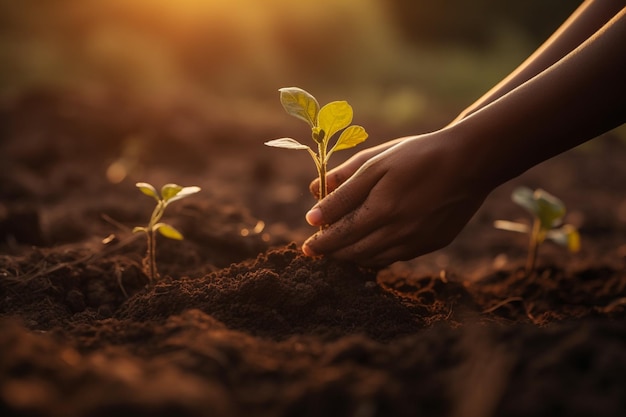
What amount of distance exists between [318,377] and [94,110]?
5212 mm

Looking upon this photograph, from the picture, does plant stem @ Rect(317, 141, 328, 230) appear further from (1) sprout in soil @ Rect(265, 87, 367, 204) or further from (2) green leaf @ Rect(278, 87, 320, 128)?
(2) green leaf @ Rect(278, 87, 320, 128)

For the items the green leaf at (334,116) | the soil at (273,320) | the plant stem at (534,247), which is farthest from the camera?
the plant stem at (534,247)

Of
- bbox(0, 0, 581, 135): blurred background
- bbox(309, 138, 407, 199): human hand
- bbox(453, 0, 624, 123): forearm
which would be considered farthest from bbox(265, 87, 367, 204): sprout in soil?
bbox(0, 0, 581, 135): blurred background

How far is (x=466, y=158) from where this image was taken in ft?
5.70

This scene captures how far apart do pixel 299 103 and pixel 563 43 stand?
1.05 metres

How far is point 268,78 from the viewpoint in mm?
9516

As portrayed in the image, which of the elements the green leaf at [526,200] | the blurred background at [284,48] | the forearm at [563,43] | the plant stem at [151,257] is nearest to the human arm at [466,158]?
the forearm at [563,43]

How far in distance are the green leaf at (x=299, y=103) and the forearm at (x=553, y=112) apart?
428 mm

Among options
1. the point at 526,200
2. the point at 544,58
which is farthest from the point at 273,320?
the point at 526,200

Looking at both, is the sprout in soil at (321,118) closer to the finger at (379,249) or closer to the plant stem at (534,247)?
the finger at (379,249)

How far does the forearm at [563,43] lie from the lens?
82.9 inches

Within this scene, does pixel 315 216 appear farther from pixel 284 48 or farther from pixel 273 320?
pixel 284 48

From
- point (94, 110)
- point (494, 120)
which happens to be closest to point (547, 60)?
point (494, 120)

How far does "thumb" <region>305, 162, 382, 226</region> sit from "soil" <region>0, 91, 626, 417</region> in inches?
6.1
